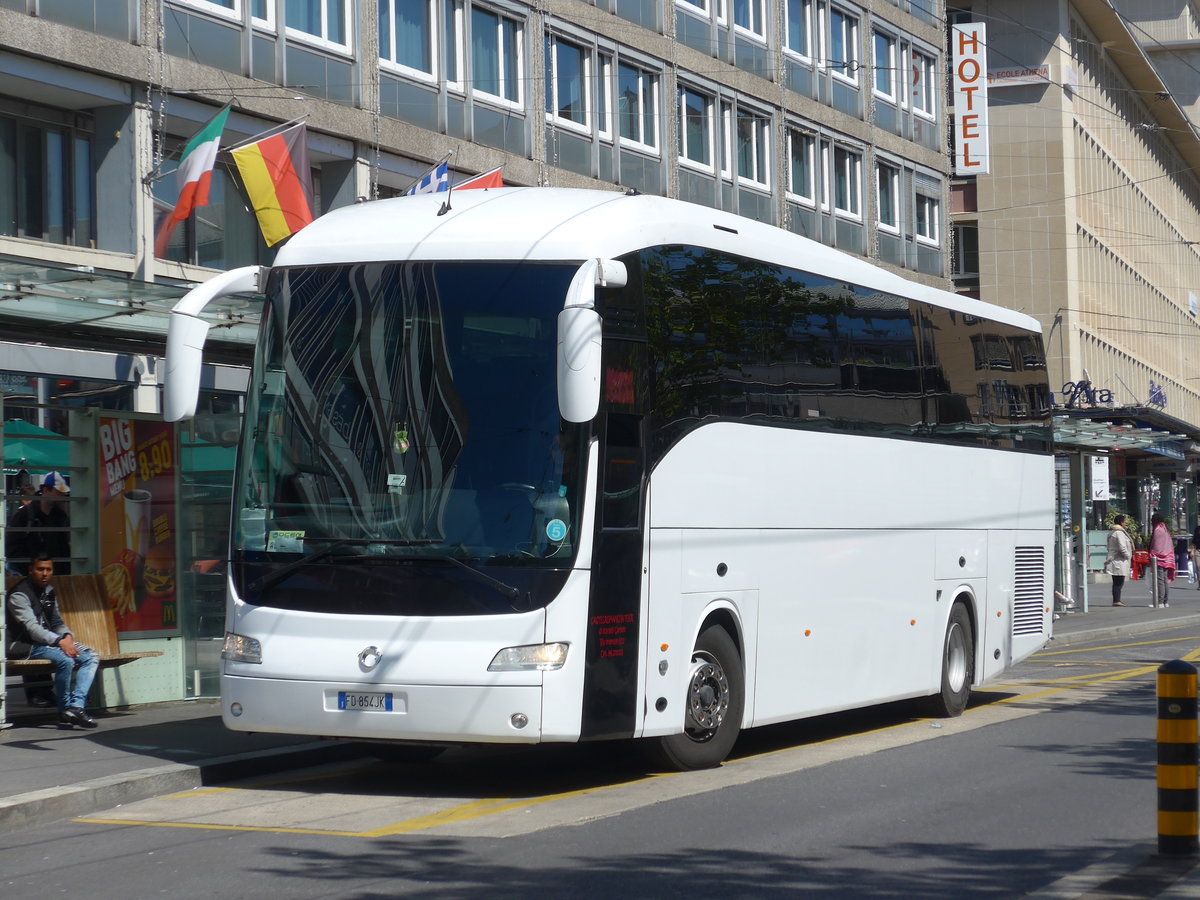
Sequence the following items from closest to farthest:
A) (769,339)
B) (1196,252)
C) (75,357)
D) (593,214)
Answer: (593,214)
(769,339)
(75,357)
(1196,252)

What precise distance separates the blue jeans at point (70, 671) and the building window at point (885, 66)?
100ft

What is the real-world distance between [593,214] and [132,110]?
1149 centimetres

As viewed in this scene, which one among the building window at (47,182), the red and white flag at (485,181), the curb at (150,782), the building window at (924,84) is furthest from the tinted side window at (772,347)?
the building window at (924,84)

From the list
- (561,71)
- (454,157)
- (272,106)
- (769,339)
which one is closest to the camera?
(769,339)

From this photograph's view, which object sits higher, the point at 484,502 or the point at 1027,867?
the point at 484,502

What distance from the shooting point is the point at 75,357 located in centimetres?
1432

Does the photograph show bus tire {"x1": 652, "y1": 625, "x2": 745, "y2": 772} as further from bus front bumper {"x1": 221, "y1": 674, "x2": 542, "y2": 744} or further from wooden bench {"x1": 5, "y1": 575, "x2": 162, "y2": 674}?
wooden bench {"x1": 5, "y1": 575, "x2": 162, "y2": 674}

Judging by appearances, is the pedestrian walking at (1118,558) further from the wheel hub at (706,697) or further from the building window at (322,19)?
the wheel hub at (706,697)

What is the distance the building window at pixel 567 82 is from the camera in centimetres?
2883

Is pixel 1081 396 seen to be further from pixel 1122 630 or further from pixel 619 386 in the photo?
pixel 619 386

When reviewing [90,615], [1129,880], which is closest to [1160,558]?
[90,615]

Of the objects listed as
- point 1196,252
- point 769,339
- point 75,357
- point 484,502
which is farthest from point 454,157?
point 1196,252

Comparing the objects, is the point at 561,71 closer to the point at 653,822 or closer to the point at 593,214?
the point at 593,214

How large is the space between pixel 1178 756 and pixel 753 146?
2841 cm
